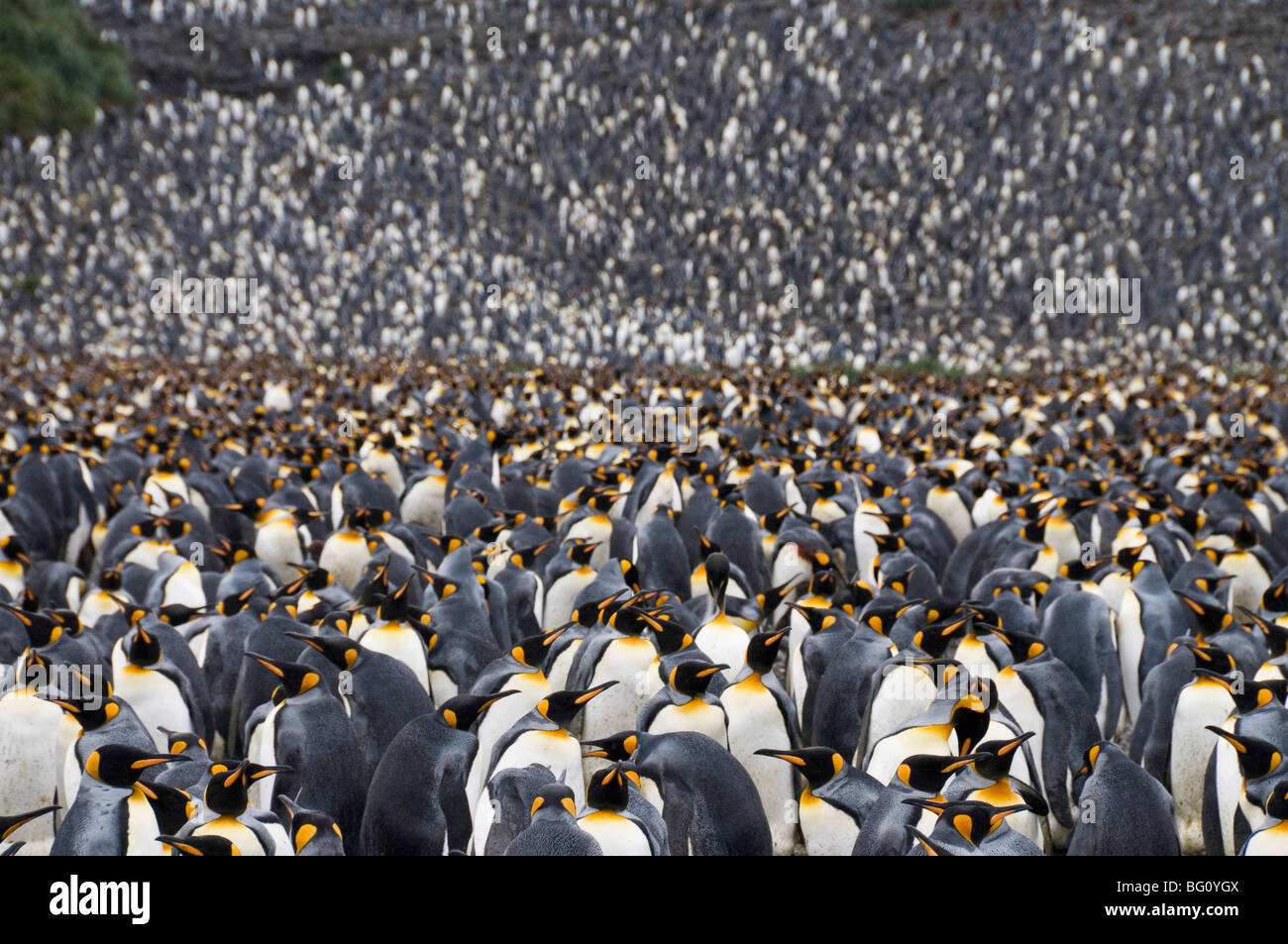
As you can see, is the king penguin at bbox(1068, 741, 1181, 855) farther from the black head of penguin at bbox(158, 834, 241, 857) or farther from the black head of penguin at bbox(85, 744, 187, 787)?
the black head of penguin at bbox(85, 744, 187, 787)

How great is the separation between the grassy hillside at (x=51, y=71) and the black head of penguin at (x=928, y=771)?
31.8 meters

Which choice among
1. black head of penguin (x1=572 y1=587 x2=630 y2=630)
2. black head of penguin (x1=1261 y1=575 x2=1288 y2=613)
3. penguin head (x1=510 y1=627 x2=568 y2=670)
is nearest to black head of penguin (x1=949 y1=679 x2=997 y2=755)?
penguin head (x1=510 y1=627 x2=568 y2=670)

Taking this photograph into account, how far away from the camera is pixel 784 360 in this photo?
18719mm

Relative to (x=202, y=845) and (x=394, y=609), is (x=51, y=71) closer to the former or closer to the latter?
(x=394, y=609)

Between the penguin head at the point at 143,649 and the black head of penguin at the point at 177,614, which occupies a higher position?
the penguin head at the point at 143,649

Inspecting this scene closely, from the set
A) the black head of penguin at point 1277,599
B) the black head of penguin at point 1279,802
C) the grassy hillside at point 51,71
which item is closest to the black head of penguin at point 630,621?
the black head of penguin at point 1279,802

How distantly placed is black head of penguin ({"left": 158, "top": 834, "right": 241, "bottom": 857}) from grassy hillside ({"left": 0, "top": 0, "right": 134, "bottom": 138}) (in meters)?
31.4

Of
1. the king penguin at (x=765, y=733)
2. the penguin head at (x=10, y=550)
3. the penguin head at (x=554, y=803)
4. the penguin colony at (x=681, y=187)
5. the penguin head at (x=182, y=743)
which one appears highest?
the penguin colony at (x=681, y=187)

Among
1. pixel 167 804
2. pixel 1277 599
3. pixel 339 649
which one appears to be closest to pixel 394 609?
pixel 339 649

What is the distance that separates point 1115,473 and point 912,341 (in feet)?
50.9

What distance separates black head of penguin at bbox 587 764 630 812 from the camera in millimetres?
2549

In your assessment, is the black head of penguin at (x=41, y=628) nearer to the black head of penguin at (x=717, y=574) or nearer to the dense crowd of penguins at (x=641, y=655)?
the dense crowd of penguins at (x=641, y=655)

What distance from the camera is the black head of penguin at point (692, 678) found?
336 centimetres

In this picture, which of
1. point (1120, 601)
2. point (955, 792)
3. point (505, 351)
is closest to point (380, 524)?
point (1120, 601)
